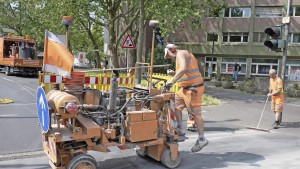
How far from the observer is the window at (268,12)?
3862 centimetres

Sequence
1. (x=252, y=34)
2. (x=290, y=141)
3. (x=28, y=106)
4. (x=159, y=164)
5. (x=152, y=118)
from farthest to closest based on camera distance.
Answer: (x=252, y=34) → (x=28, y=106) → (x=290, y=141) → (x=159, y=164) → (x=152, y=118)

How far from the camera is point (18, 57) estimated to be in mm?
24156

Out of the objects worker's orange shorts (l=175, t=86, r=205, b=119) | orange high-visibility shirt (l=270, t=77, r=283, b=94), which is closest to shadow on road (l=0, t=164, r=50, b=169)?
worker's orange shorts (l=175, t=86, r=205, b=119)

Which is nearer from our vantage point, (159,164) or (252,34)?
(159,164)

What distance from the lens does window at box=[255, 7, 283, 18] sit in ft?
127

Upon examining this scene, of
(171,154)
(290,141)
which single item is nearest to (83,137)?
(171,154)

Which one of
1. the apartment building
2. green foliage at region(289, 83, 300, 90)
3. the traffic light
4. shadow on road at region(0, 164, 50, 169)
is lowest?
shadow on road at region(0, 164, 50, 169)

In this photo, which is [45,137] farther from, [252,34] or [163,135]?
[252,34]

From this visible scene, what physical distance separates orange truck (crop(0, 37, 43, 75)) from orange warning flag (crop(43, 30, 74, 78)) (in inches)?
777

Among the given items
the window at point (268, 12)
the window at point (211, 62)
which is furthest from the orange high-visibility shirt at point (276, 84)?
the window at point (211, 62)

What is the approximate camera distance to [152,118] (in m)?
5.56

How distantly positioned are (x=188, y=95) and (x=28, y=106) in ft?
22.7

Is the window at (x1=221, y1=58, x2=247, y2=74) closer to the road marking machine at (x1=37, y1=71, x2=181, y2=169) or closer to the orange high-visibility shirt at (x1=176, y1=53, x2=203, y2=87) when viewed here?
the orange high-visibility shirt at (x1=176, y1=53, x2=203, y2=87)

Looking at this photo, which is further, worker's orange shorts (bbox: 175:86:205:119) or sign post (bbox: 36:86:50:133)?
worker's orange shorts (bbox: 175:86:205:119)
